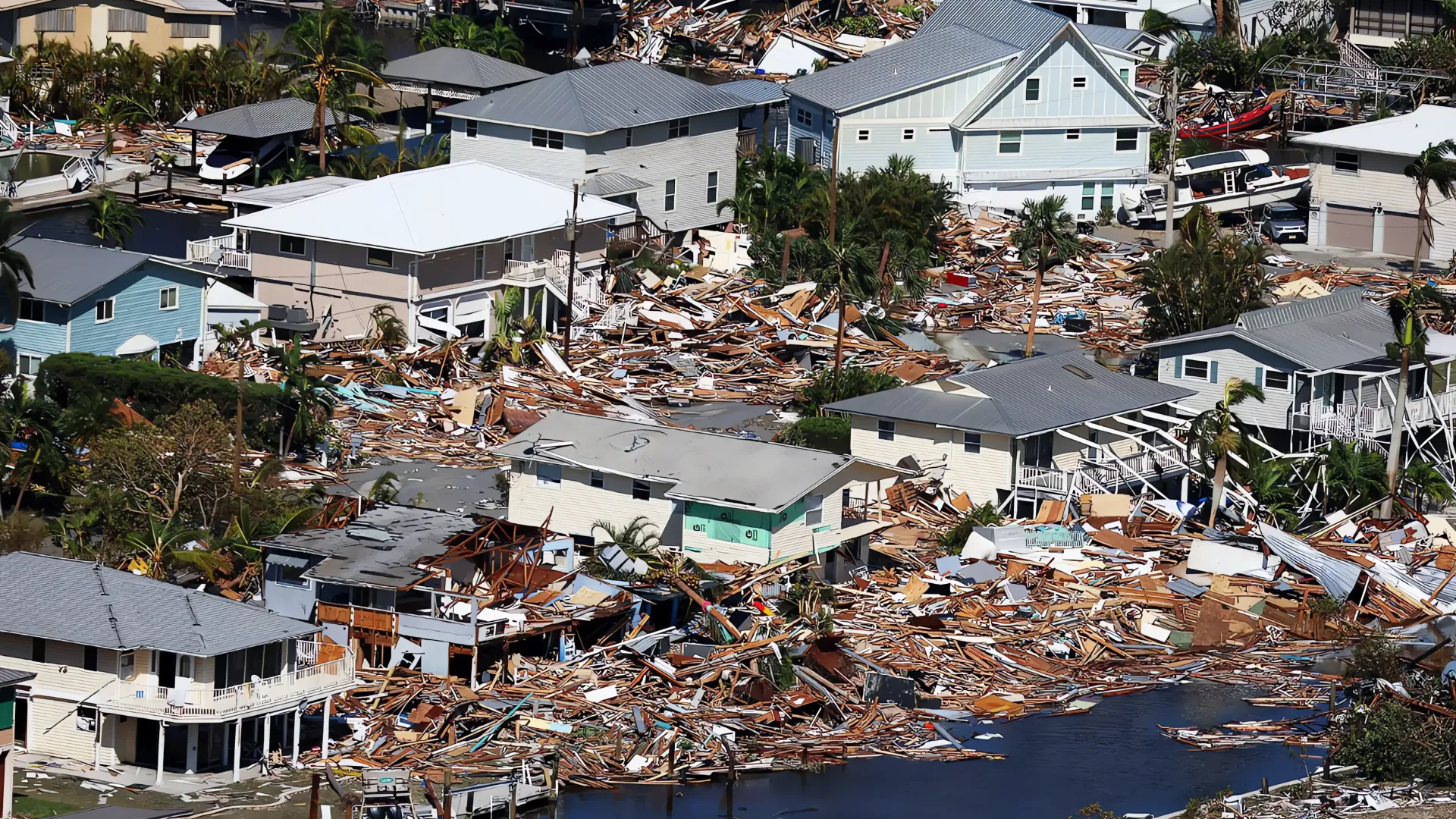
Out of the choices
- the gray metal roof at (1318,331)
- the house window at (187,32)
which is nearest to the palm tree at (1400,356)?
the gray metal roof at (1318,331)

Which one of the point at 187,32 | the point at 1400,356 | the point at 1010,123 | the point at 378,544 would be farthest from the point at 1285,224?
the point at 187,32

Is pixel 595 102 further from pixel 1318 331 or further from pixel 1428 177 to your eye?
pixel 1318 331

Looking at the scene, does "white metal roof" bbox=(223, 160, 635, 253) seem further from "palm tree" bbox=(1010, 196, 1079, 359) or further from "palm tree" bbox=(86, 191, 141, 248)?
"palm tree" bbox=(1010, 196, 1079, 359)

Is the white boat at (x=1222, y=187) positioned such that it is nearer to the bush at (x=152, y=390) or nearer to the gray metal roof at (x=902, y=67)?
the gray metal roof at (x=902, y=67)

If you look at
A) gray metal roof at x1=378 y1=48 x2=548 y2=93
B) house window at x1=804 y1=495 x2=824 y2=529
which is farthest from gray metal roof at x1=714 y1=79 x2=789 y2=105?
house window at x1=804 y1=495 x2=824 y2=529

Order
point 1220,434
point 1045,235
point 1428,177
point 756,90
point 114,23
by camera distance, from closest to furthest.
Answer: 1. point 1220,434
2. point 1045,235
3. point 1428,177
4. point 756,90
5. point 114,23
